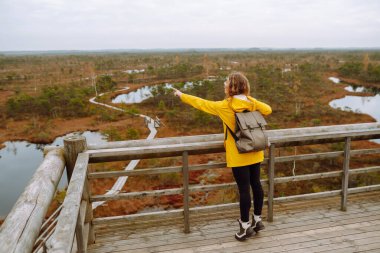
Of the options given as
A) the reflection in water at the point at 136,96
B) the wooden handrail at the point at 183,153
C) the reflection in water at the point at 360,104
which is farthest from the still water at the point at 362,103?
the wooden handrail at the point at 183,153

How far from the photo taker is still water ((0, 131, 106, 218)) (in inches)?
457

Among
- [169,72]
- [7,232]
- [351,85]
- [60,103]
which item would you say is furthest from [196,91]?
[7,232]

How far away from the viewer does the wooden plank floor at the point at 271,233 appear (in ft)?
8.44

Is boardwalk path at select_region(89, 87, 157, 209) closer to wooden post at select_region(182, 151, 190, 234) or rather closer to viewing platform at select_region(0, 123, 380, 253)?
viewing platform at select_region(0, 123, 380, 253)

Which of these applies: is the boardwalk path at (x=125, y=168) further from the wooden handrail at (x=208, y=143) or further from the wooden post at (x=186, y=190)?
the wooden handrail at (x=208, y=143)

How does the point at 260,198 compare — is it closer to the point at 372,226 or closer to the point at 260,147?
the point at 260,147

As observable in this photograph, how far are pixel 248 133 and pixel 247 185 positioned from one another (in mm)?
476

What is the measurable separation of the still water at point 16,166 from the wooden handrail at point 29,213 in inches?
362

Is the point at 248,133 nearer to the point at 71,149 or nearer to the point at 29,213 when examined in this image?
the point at 71,149

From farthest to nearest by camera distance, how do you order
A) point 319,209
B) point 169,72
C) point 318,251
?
point 169,72, point 319,209, point 318,251

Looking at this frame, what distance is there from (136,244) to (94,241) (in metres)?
0.37

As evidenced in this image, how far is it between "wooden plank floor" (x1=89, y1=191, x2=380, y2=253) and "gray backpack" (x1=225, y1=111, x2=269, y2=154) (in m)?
0.89

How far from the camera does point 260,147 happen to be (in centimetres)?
232

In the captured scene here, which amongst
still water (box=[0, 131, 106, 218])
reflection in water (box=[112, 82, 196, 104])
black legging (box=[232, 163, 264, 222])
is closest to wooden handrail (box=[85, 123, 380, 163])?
black legging (box=[232, 163, 264, 222])
